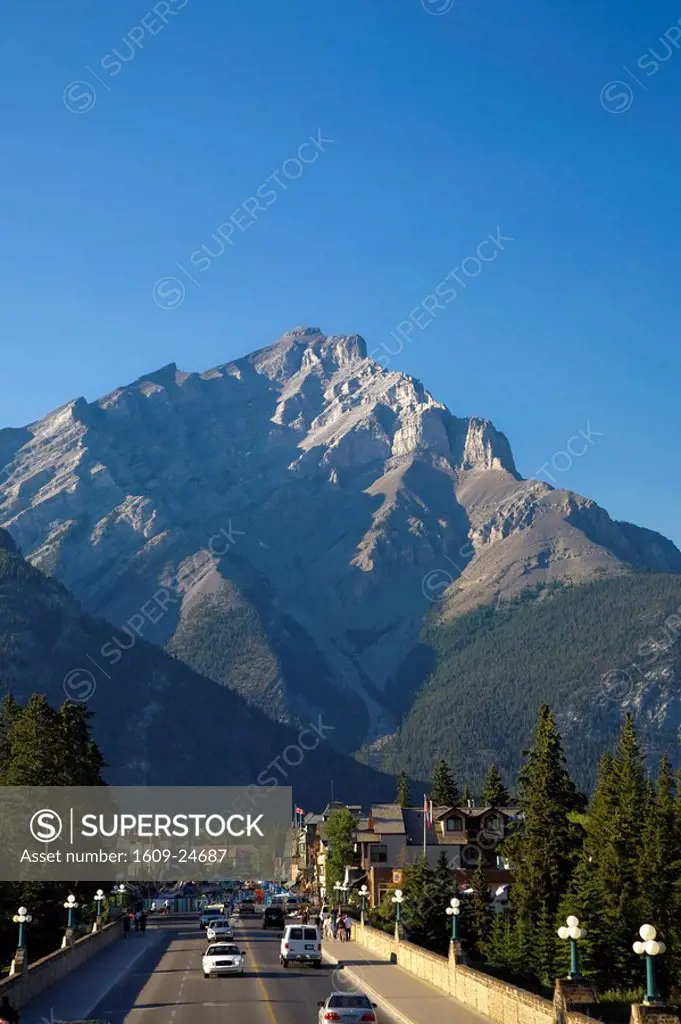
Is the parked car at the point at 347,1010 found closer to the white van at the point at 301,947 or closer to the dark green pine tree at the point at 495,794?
the white van at the point at 301,947

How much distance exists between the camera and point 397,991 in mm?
53469

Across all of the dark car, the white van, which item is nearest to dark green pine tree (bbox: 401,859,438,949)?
the white van

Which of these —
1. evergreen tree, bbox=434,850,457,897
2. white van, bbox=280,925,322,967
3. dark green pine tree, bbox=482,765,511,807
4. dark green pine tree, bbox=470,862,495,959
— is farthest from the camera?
dark green pine tree, bbox=482,765,511,807

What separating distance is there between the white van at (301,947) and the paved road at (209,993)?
0.75 m

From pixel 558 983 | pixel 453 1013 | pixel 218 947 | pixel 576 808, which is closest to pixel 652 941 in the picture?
pixel 558 983

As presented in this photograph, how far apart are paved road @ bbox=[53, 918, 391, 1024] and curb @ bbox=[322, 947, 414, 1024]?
0.68 m

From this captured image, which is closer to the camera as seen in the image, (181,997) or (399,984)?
(181,997)

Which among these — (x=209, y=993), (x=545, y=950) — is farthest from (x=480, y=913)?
(x=209, y=993)

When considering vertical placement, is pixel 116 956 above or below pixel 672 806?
below

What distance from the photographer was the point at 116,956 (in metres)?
77.2

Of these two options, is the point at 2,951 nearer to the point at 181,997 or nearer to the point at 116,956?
the point at 116,956

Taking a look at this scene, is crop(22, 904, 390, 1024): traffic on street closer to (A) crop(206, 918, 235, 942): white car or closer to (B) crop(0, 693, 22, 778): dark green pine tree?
(A) crop(206, 918, 235, 942): white car

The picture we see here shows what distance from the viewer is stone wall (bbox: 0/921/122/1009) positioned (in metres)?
46.2

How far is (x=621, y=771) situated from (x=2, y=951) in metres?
42.5
